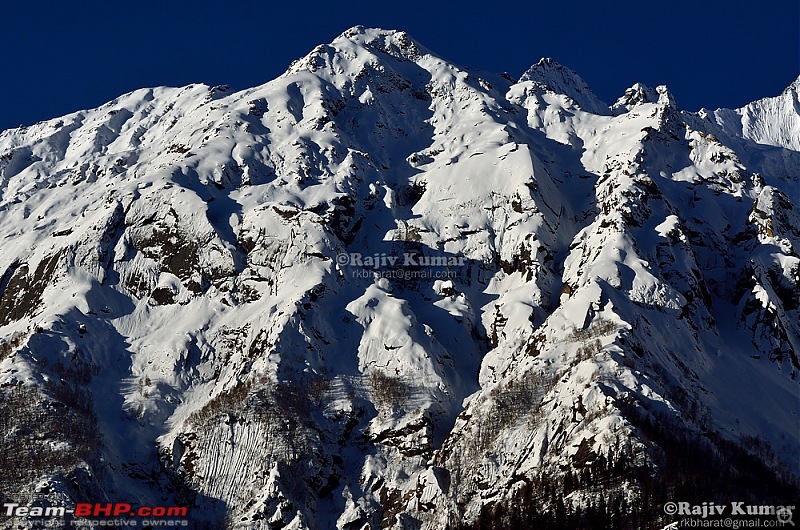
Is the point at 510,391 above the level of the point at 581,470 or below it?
above

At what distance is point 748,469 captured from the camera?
17438cm

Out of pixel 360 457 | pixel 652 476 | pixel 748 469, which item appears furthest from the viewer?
pixel 360 457

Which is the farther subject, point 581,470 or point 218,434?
point 218,434

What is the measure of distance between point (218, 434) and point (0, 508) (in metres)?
43.9

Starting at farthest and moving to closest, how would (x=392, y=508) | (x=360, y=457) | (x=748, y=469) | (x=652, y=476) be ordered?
(x=360, y=457) → (x=392, y=508) → (x=748, y=469) → (x=652, y=476)

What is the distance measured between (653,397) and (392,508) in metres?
55.8

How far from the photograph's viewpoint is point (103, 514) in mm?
175625

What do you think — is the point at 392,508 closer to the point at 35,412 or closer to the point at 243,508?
the point at 243,508

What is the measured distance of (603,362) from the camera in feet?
623

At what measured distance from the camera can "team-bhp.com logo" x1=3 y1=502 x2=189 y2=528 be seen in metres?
168

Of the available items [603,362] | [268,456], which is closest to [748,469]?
[603,362]

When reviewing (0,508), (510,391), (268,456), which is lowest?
(0,508)

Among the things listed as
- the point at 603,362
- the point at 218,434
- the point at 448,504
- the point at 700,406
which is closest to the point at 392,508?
Result: the point at 448,504

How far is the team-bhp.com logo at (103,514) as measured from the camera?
553ft
